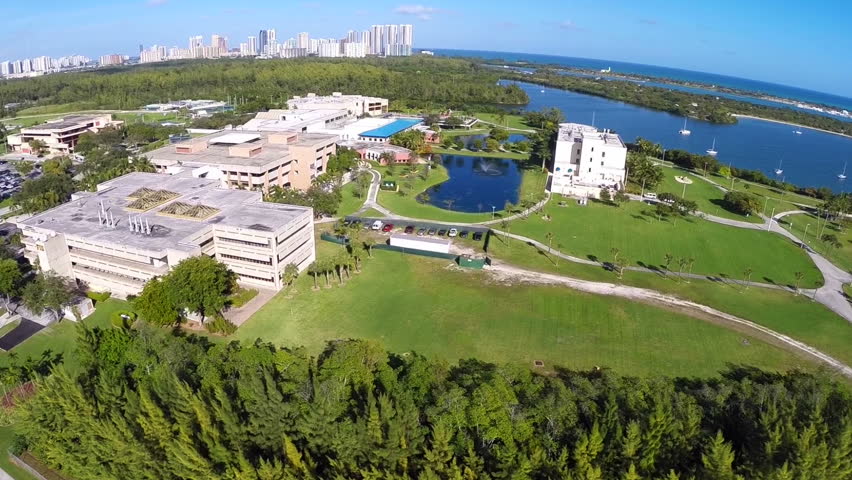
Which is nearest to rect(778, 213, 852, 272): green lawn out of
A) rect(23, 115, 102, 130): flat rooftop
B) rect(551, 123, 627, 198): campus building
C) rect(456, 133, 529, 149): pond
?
rect(551, 123, 627, 198): campus building

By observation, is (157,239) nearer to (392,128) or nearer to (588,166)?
(588,166)

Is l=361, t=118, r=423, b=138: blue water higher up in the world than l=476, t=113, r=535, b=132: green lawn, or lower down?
lower down

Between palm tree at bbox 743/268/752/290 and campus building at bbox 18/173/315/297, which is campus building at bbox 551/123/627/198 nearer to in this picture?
palm tree at bbox 743/268/752/290

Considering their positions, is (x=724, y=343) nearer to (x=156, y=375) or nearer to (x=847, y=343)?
(x=847, y=343)

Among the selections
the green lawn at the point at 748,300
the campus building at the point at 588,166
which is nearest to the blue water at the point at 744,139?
the campus building at the point at 588,166

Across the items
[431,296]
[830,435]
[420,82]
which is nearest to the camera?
[830,435]

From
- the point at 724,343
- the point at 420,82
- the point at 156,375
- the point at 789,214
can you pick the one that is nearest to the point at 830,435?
the point at 724,343
